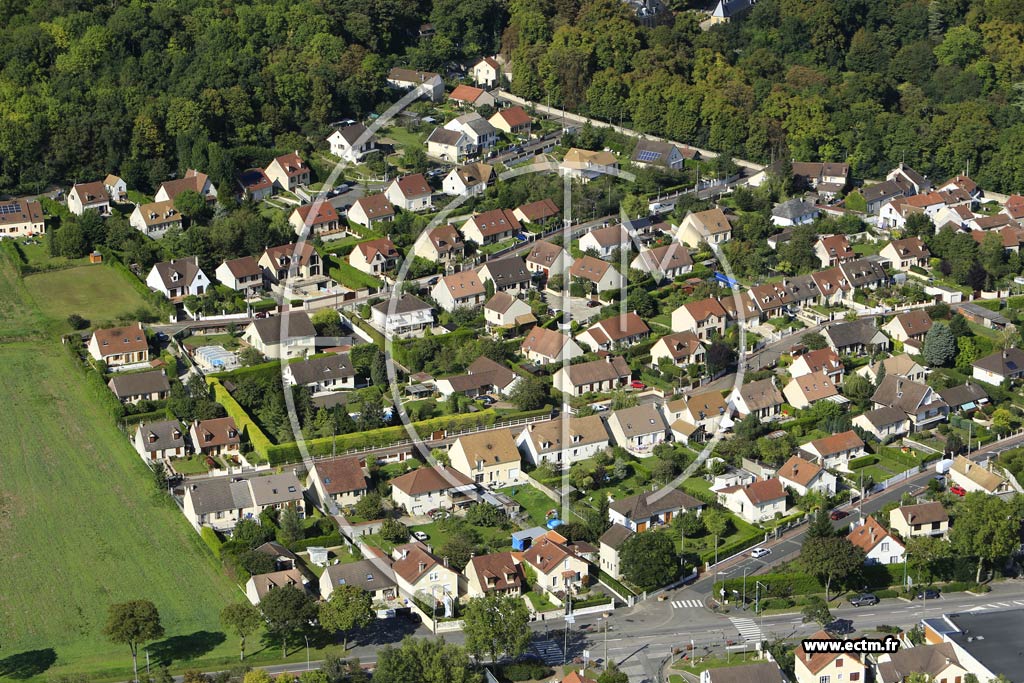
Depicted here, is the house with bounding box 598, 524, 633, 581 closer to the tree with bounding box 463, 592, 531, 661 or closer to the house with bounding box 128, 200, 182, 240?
the tree with bounding box 463, 592, 531, 661

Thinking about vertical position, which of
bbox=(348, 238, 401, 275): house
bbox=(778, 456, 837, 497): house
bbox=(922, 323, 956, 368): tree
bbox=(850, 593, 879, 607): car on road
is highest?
bbox=(348, 238, 401, 275): house

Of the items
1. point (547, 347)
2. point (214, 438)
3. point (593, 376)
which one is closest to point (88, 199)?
point (214, 438)

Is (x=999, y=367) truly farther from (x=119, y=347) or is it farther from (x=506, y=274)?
(x=119, y=347)

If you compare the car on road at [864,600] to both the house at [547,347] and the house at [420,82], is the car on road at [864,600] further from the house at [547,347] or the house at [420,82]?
the house at [420,82]

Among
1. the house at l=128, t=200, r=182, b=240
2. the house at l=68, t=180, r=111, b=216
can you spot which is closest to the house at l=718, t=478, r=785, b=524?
the house at l=128, t=200, r=182, b=240

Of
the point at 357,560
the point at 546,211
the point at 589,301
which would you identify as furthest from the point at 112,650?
the point at 546,211

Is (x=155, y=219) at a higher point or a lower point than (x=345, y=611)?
higher

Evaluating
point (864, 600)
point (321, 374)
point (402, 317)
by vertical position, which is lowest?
point (864, 600)
